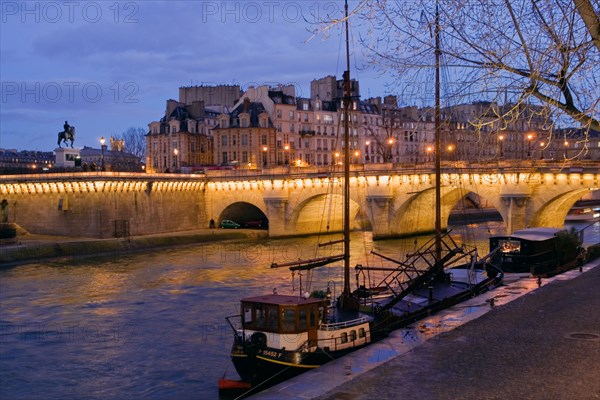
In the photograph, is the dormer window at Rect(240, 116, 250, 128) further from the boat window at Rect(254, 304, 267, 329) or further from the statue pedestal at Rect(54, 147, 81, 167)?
the boat window at Rect(254, 304, 267, 329)

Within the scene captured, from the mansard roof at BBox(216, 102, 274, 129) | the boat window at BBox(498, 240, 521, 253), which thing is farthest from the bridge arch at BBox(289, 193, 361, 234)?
the boat window at BBox(498, 240, 521, 253)

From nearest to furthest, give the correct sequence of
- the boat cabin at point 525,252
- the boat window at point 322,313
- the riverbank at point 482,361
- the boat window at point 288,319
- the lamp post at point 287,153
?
the riverbank at point 482,361, the boat window at point 288,319, the boat window at point 322,313, the boat cabin at point 525,252, the lamp post at point 287,153

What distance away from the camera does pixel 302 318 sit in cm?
1950

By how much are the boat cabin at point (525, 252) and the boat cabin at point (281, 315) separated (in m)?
18.6

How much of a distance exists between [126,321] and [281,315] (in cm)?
1123

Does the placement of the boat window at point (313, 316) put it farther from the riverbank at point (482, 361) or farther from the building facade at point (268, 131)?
the building facade at point (268, 131)

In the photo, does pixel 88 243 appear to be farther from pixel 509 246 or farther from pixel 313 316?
pixel 313 316

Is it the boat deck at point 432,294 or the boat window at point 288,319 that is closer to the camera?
the boat window at point 288,319

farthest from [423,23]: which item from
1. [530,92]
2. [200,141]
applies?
[200,141]

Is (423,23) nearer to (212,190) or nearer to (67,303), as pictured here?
(67,303)

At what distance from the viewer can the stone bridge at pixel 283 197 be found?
2114 inches

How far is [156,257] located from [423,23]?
148ft

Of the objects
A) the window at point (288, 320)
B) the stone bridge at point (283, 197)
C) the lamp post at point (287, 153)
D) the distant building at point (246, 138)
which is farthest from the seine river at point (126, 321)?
the lamp post at point (287, 153)

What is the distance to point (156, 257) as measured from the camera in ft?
171
